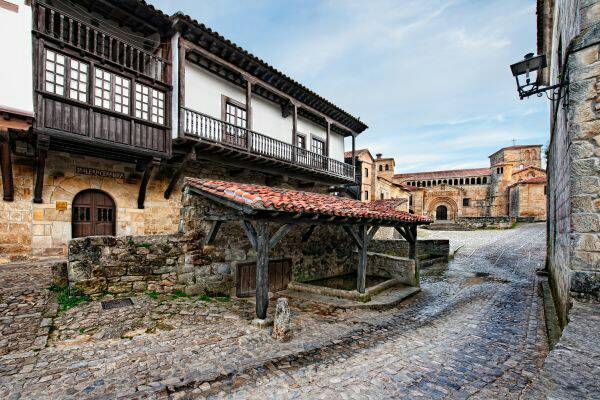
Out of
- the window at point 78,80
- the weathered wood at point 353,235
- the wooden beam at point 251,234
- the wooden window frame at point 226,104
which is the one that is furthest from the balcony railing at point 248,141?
the weathered wood at point 353,235

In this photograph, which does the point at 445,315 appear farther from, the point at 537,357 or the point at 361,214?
the point at 361,214

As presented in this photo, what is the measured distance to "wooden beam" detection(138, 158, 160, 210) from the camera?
933cm

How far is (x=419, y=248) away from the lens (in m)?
16.3

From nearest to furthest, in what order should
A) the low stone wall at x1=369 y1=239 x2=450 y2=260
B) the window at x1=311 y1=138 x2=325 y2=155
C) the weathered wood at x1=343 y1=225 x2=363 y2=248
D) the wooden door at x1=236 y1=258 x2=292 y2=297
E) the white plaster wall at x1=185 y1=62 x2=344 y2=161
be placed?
the weathered wood at x1=343 y1=225 x2=363 y2=248 → the wooden door at x1=236 y1=258 x2=292 y2=297 → the white plaster wall at x1=185 y1=62 x2=344 y2=161 → the low stone wall at x1=369 y1=239 x2=450 y2=260 → the window at x1=311 y1=138 x2=325 y2=155

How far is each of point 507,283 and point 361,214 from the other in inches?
252

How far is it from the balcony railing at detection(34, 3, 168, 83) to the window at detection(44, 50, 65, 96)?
41 cm

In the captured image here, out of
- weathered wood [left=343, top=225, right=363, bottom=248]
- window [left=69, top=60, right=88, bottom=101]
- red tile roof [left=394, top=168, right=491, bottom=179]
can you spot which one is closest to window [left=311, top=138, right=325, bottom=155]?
weathered wood [left=343, top=225, right=363, bottom=248]

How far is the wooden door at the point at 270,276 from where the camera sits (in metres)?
7.93

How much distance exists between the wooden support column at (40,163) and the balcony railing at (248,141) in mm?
3523

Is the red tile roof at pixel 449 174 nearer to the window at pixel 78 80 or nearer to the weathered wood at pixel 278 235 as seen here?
the weathered wood at pixel 278 235

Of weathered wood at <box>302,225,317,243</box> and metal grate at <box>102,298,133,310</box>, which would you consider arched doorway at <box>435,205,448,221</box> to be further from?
metal grate at <box>102,298,133,310</box>

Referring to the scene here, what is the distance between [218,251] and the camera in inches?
300

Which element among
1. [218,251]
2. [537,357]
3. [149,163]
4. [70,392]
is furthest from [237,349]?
[149,163]

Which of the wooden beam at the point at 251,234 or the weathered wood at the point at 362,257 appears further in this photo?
the weathered wood at the point at 362,257
